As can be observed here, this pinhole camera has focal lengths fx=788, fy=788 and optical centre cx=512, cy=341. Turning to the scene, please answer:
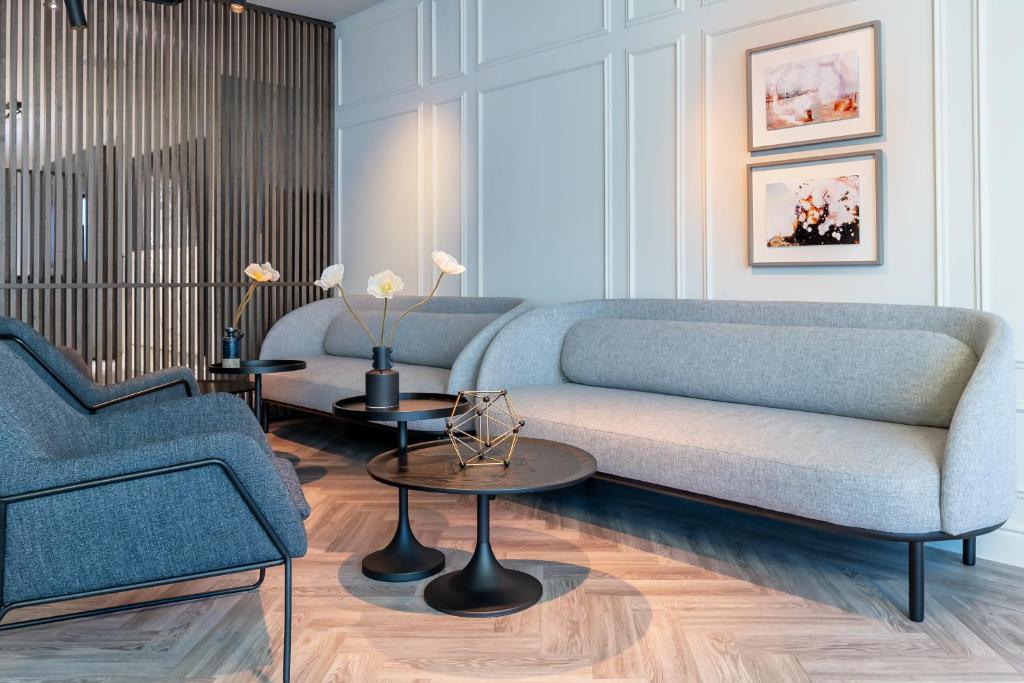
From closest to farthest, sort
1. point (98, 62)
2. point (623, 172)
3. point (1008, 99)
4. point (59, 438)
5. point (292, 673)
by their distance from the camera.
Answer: point (292, 673) < point (59, 438) < point (1008, 99) < point (623, 172) < point (98, 62)

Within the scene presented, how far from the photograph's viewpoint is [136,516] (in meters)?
1.65

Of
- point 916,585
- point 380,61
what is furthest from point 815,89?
point 380,61

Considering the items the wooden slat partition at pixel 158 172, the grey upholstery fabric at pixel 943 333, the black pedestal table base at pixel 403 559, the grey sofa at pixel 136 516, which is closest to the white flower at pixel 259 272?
Answer: the wooden slat partition at pixel 158 172

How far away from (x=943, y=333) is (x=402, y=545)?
1999mm

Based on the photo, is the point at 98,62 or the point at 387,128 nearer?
the point at 98,62

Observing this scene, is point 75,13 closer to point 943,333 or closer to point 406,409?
point 406,409

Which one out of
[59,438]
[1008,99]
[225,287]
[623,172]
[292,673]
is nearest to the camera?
[292,673]

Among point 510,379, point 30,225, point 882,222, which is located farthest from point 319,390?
point 882,222

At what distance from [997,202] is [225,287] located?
442cm

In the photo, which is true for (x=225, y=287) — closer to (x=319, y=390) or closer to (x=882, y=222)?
(x=319, y=390)

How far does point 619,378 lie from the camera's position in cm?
354

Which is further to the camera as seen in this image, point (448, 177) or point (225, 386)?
point (448, 177)

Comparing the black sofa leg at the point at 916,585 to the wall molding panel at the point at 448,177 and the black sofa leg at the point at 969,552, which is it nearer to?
the black sofa leg at the point at 969,552

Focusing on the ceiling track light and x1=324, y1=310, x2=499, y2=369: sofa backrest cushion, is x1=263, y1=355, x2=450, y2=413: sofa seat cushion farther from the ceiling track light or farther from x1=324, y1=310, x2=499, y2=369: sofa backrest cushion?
the ceiling track light
